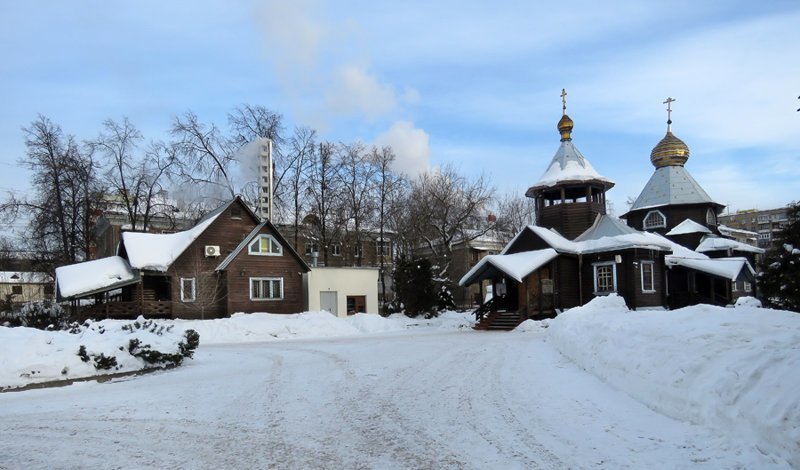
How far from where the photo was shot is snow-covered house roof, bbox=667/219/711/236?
41.3m

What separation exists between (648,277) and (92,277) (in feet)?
97.3

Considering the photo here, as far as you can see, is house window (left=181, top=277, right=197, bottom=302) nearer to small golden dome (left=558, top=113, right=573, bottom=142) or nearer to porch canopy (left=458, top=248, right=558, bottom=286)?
porch canopy (left=458, top=248, right=558, bottom=286)

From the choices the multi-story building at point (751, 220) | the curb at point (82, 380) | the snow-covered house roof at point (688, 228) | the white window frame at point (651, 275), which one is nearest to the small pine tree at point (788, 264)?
the white window frame at point (651, 275)

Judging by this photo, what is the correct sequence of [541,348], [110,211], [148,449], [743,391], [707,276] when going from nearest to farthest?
[743,391] → [148,449] → [541,348] → [707,276] → [110,211]

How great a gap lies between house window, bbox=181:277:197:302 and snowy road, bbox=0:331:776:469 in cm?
2004

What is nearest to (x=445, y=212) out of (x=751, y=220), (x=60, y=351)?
(x=60, y=351)

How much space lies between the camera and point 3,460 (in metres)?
6.25

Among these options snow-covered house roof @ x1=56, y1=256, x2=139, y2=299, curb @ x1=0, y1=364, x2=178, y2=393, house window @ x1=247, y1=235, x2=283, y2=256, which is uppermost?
house window @ x1=247, y1=235, x2=283, y2=256

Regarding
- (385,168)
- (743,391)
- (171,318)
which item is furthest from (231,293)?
(743,391)

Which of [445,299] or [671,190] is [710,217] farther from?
[445,299]

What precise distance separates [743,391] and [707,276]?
35.6 meters

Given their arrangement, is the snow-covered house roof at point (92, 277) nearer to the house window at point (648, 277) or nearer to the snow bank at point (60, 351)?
the snow bank at point (60, 351)

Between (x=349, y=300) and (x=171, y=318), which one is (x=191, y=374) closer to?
(x=171, y=318)

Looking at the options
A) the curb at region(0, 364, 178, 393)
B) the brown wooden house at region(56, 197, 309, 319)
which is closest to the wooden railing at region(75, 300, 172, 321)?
the brown wooden house at region(56, 197, 309, 319)
